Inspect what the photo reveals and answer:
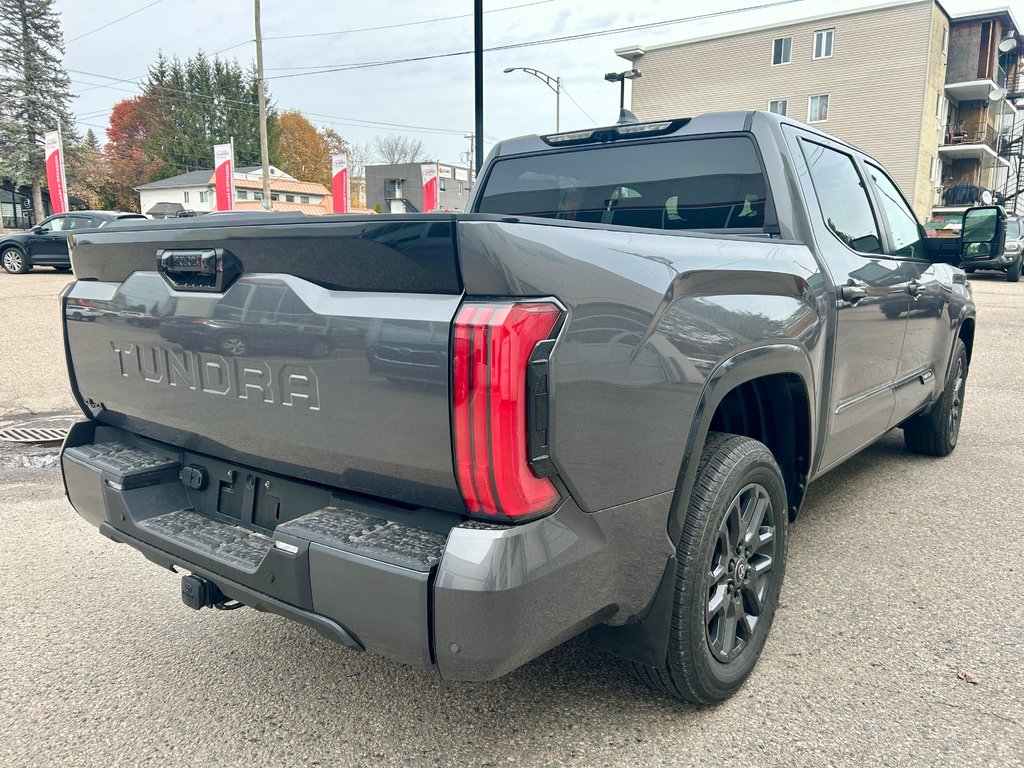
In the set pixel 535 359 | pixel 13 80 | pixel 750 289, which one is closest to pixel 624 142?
pixel 750 289

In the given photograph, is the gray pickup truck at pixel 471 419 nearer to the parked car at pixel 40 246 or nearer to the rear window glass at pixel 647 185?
the rear window glass at pixel 647 185

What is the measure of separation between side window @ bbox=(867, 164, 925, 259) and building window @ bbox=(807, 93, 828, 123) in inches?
1439

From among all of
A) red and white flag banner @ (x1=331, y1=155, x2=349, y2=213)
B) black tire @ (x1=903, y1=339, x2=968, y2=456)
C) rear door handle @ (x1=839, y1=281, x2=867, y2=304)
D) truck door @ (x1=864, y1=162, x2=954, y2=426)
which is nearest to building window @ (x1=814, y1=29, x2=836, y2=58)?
red and white flag banner @ (x1=331, y1=155, x2=349, y2=213)

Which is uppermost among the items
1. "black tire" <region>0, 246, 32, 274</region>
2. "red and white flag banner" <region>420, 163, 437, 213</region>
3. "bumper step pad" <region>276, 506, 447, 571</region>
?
"red and white flag banner" <region>420, 163, 437, 213</region>

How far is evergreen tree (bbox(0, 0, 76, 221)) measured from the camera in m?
49.6

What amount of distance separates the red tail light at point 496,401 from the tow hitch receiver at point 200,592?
945mm

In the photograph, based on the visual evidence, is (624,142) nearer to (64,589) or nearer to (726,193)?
(726,193)

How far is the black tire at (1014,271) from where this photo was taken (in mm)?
20250

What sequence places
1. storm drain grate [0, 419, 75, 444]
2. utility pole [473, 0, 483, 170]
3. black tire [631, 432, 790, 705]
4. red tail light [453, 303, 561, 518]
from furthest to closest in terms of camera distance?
1. utility pole [473, 0, 483, 170]
2. storm drain grate [0, 419, 75, 444]
3. black tire [631, 432, 790, 705]
4. red tail light [453, 303, 561, 518]

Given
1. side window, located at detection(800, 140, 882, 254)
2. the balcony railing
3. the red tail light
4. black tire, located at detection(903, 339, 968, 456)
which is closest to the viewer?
the red tail light

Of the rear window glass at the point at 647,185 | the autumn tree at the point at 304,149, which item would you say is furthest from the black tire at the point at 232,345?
the autumn tree at the point at 304,149

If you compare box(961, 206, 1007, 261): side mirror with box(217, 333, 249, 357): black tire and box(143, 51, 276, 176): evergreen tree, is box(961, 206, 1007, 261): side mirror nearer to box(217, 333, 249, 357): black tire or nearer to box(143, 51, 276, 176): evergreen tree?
box(217, 333, 249, 357): black tire

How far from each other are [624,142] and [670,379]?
73.4 inches

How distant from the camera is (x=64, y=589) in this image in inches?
128
